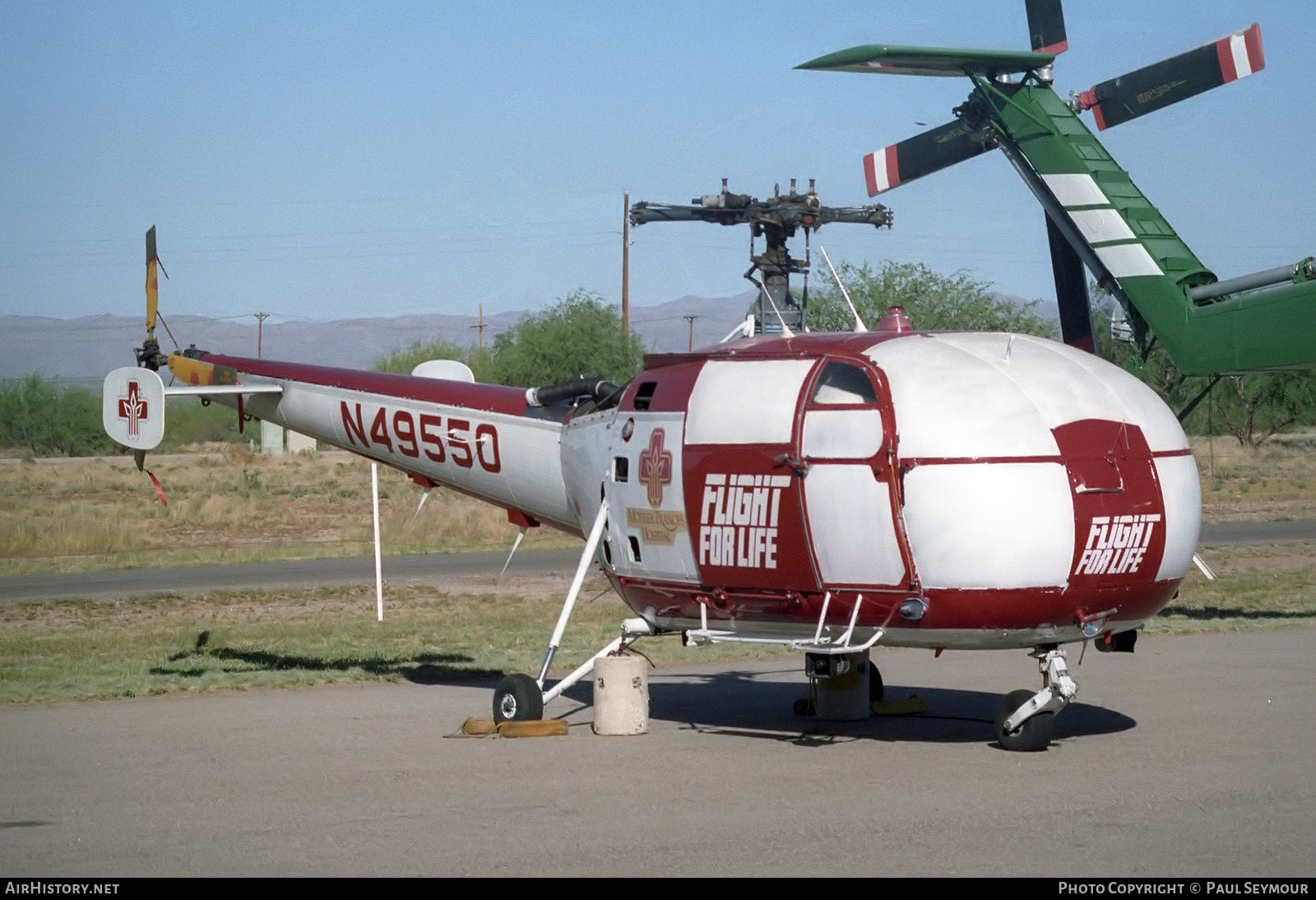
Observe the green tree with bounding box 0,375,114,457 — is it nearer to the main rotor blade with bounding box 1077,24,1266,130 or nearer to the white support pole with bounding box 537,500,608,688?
the main rotor blade with bounding box 1077,24,1266,130

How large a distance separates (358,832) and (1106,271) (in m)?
13.6

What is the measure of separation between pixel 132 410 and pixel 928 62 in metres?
10.0

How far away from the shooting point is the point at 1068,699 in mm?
10016

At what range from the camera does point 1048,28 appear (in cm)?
2053

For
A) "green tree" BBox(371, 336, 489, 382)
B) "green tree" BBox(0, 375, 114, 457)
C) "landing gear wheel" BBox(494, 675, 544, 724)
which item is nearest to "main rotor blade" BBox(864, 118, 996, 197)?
"landing gear wheel" BBox(494, 675, 544, 724)

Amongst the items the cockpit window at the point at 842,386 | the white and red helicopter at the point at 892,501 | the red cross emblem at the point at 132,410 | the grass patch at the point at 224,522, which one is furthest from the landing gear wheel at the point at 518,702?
the grass patch at the point at 224,522

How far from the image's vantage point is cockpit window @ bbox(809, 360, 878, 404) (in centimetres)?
980

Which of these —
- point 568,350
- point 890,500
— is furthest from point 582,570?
point 568,350

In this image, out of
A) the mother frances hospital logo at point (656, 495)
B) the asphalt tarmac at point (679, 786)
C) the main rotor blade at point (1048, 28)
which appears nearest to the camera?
the asphalt tarmac at point (679, 786)

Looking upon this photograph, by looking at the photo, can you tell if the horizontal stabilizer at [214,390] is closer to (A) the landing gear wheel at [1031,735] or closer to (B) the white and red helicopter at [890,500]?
(B) the white and red helicopter at [890,500]

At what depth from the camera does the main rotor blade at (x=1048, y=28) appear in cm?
2047

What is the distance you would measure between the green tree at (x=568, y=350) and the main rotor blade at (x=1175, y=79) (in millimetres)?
35444

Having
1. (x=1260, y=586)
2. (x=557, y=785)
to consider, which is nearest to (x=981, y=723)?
(x=557, y=785)

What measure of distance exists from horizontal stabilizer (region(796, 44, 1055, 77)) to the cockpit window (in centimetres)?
789
